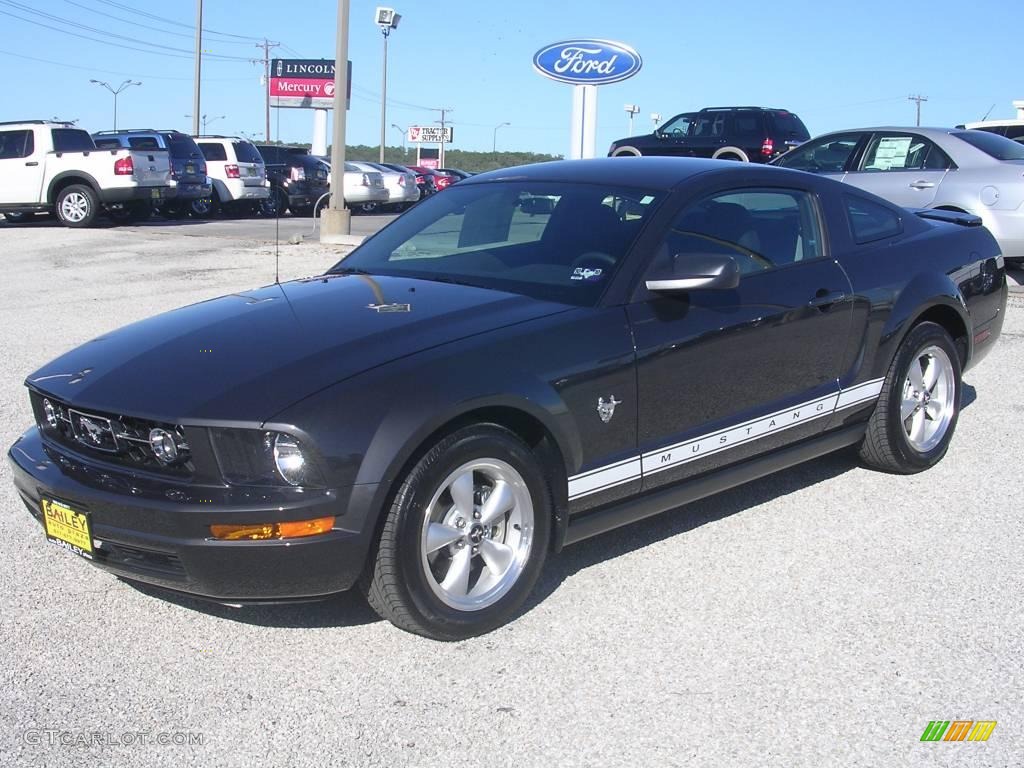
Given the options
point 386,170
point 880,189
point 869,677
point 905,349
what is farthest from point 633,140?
point 869,677

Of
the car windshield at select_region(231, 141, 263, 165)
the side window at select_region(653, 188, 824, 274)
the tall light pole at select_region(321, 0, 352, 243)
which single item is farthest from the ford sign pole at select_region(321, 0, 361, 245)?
the side window at select_region(653, 188, 824, 274)

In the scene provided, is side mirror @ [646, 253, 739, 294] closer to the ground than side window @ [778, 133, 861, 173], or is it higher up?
closer to the ground

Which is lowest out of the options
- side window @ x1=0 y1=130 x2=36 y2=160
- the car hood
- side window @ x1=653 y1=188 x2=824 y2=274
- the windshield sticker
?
the car hood

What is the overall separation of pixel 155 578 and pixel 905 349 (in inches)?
143

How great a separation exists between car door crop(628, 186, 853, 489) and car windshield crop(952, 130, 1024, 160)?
7.01 m

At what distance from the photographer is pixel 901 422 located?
17.3ft

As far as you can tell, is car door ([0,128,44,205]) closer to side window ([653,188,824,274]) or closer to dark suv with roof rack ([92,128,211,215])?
dark suv with roof rack ([92,128,211,215])

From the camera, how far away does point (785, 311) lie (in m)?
4.61

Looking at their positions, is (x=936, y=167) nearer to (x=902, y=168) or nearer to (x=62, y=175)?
(x=902, y=168)

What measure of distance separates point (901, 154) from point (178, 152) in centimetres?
1652

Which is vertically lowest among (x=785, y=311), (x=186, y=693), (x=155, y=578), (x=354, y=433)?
(x=186, y=693)

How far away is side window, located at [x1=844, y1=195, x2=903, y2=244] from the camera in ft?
17.1

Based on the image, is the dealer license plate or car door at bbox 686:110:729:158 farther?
car door at bbox 686:110:729:158

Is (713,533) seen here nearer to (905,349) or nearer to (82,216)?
(905,349)
